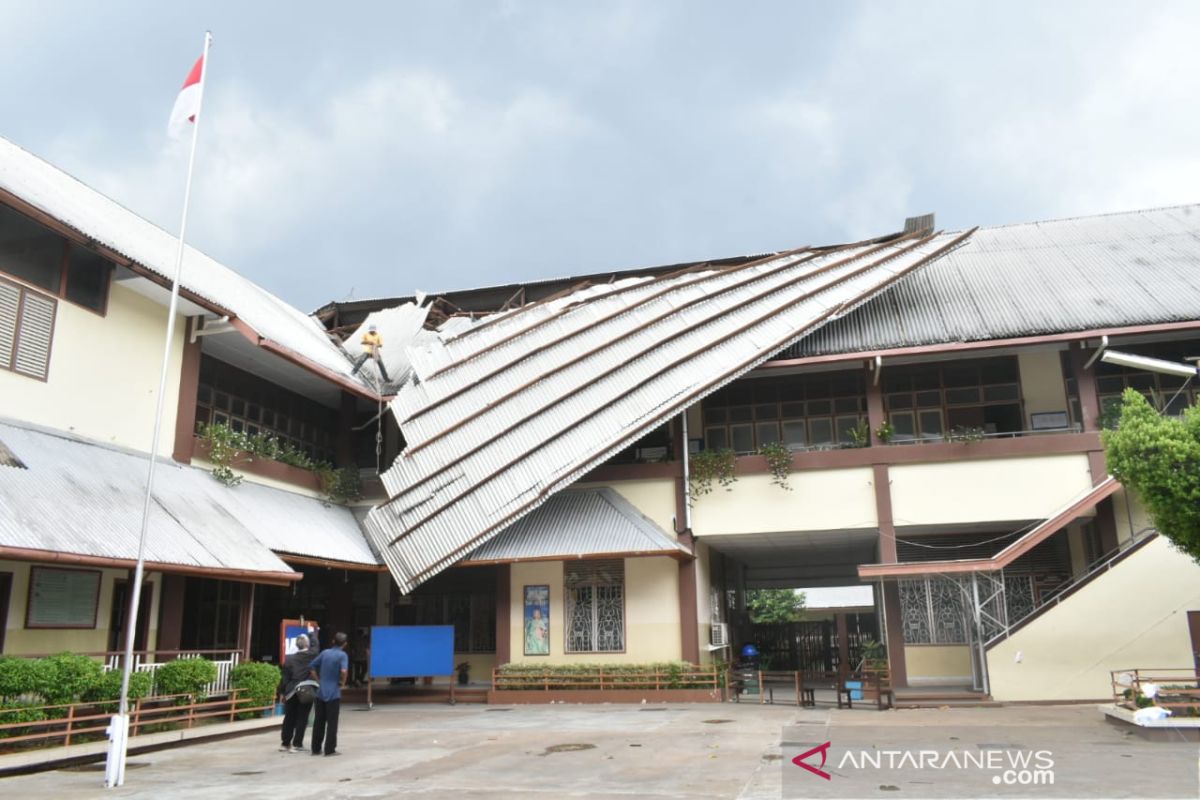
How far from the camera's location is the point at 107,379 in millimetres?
16594

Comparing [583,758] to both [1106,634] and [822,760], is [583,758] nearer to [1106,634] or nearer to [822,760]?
[822,760]

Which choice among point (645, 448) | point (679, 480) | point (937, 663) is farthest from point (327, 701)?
point (937, 663)

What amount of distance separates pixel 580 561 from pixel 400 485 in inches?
180

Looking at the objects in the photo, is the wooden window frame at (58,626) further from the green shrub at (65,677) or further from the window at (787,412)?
the window at (787,412)

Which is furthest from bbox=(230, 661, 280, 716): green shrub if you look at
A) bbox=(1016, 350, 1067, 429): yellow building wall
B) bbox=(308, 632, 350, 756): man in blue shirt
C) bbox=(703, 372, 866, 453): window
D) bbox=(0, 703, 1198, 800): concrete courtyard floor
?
bbox=(1016, 350, 1067, 429): yellow building wall

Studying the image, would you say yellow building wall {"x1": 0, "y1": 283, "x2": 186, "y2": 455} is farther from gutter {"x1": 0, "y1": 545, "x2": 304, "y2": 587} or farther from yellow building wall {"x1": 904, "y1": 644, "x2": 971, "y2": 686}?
yellow building wall {"x1": 904, "y1": 644, "x2": 971, "y2": 686}

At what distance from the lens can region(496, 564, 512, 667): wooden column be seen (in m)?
21.6

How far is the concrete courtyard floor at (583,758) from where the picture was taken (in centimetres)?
904

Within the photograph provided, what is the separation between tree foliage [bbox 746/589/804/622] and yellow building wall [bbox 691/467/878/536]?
111ft

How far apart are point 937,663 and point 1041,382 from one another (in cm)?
735

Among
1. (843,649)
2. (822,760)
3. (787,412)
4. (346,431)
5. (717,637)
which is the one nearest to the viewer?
(822,760)

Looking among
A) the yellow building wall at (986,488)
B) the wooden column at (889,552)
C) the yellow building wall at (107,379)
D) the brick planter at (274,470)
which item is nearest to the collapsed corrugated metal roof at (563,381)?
the brick planter at (274,470)

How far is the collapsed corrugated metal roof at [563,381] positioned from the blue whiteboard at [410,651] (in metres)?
→ 1.17

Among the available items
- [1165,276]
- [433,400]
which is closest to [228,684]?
[433,400]
